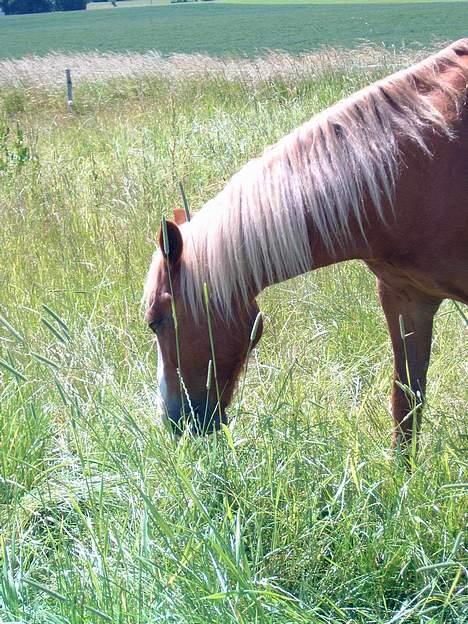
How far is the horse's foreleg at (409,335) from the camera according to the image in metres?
2.77

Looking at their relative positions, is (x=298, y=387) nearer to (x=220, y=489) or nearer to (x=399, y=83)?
(x=220, y=489)

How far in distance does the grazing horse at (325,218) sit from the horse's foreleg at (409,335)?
9.8 inches

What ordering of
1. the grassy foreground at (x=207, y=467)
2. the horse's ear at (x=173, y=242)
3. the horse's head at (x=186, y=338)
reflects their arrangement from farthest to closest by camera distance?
1. the horse's head at (x=186, y=338)
2. the horse's ear at (x=173, y=242)
3. the grassy foreground at (x=207, y=467)

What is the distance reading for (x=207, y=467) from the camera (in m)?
2.23

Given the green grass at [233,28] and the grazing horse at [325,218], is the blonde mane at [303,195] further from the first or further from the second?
the green grass at [233,28]

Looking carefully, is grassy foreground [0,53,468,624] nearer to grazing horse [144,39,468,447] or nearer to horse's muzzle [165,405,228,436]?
horse's muzzle [165,405,228,436]

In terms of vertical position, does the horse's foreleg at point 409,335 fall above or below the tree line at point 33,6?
below

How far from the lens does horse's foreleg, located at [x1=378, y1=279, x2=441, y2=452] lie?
9.10 ft

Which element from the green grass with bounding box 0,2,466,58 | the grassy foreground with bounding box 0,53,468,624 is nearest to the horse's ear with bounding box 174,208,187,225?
the grassy foreground with bounding box 0,53,468,624

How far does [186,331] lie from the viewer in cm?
245

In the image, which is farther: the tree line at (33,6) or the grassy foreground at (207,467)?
the tree line at (33,6)

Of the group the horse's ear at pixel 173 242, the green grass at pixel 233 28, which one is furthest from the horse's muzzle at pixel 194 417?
the green grass at pixel 233 28

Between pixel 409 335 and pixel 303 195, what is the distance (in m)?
0.79

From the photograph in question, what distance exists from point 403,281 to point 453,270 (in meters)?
0.24
